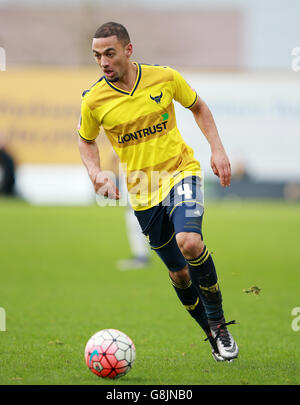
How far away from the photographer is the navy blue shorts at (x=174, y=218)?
6.17 meters

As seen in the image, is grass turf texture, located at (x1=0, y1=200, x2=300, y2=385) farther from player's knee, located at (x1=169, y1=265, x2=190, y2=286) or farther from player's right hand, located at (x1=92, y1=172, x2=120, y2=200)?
player's right hand, located at (x1=92, y1=172, x2=120, y2=200)

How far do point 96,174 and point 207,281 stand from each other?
1262 millimetres

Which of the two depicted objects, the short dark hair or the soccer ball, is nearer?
the soccer ball

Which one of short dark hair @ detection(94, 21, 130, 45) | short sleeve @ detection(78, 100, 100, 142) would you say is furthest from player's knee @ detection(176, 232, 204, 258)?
short dark hair @ detection(94, 21, 130, 45)

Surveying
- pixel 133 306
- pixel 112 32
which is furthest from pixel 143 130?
pixel 133 306

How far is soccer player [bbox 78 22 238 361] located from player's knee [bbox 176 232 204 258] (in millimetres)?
86

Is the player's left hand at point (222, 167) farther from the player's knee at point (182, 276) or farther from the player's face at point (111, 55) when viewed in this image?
the player's face at point (111, 55)

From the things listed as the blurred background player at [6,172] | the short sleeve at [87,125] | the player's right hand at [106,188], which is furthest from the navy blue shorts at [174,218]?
the blurred background player at [6,172]

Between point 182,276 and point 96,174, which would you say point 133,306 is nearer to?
point 182,276

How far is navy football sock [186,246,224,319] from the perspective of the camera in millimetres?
6172

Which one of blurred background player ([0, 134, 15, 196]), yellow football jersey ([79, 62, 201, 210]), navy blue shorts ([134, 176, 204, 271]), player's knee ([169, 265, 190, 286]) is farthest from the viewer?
blurred background player ([0, 134, 15, 196])

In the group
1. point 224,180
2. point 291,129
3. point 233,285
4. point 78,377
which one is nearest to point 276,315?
point 233,285

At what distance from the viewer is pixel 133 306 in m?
9.82

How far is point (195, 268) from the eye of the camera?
6188 mm
